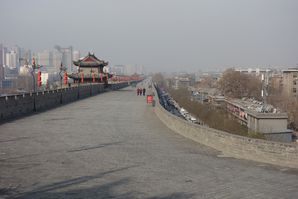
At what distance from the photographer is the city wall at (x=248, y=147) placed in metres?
7.92

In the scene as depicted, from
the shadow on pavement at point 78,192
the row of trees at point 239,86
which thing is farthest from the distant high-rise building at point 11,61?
the shadow on pavement at point 78,192

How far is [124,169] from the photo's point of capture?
25.2 feet

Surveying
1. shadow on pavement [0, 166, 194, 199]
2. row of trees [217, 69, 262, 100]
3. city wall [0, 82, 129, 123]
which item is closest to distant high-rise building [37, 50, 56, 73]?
row of trees [217, 69, 262, 100]

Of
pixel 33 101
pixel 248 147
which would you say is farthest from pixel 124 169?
pixel 33 101

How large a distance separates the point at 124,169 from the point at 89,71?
1585 inches

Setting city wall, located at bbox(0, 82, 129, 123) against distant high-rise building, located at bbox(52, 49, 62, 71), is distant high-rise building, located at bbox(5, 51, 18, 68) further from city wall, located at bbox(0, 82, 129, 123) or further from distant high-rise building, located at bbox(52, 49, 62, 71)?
city wall, located at bbox(0, 82, 129, 123)

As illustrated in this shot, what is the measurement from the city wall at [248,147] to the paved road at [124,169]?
0.83 feet

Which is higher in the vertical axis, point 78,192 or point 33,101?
point 33,101

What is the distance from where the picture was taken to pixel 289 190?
6.30 meters

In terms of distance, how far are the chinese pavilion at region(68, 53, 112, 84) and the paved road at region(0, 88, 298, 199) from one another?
33856mm

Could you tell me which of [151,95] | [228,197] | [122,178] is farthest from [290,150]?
[151,95]

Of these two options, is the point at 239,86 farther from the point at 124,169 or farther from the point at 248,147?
the point at 124,169

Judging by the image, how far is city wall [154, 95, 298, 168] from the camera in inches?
312

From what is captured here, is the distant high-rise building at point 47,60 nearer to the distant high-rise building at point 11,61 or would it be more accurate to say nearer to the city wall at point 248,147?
the distant high-rise building at point 11,61
